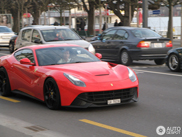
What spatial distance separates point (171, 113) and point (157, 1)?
2594cm

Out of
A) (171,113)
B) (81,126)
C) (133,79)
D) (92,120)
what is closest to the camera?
(81,126)

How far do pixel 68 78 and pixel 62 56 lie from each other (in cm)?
131

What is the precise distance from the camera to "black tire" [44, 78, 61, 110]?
304 inches

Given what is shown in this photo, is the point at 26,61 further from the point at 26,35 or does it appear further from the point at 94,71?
the point at 26,35

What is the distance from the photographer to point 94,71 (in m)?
8.02

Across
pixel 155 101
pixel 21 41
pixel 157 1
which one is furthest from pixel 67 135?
pixel 157 1

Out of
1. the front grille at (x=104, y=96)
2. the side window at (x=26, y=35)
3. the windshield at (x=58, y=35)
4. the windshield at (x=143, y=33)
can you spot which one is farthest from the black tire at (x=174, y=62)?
the front grille at (x=104, y=96)

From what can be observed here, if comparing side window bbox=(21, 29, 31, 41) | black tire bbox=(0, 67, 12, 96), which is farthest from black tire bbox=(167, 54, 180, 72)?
black tire bbox=(0, 67, 12, 96)

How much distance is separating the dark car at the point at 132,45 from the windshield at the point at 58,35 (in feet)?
5.87

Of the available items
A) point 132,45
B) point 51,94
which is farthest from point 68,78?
point 132,45

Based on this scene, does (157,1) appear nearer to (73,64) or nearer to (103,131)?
(73,64)

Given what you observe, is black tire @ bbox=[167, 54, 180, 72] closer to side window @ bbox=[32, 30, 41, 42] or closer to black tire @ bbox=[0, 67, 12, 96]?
side window @ bbox=[32, 30, 41, 42]

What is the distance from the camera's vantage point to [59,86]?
766cm

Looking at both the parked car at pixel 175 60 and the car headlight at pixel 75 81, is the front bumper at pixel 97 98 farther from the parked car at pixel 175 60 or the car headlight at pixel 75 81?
the parked car at pixel 175 60
